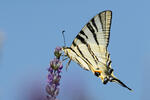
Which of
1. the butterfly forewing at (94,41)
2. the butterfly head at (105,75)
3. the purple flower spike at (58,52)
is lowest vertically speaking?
the butterfly head at (105,75)

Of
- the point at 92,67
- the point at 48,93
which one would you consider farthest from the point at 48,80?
the point at 92,67

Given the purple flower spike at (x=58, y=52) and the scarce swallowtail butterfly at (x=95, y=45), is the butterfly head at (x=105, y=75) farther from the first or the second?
the purple flower spike at (x=58, y=52)

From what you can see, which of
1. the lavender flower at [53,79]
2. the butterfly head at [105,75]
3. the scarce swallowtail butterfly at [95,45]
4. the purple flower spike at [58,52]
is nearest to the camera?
the lavender flower at [53,79]

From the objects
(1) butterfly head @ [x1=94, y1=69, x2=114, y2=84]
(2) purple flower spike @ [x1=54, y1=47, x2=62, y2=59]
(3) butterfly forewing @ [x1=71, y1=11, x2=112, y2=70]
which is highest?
(3) butterfly forewing @ [x1=71, y1=11, x2=112, y2=70]

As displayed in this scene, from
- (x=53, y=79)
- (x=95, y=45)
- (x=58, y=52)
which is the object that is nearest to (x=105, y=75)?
(x=95, y=45)

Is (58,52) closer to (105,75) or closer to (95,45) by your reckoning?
(105,75)

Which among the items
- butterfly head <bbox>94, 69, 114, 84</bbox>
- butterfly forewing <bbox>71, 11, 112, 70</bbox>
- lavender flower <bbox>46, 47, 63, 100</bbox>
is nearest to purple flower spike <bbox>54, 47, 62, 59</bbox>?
A: lavender flower <bbox>46, 47, 63, 100</bbox>

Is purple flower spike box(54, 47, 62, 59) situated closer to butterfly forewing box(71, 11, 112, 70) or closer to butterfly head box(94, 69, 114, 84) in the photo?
butterfly head box(94, 69, 114, 84)

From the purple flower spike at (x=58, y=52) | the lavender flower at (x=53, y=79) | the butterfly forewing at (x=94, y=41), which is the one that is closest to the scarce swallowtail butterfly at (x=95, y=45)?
the butterfly forewing at (x=94, y=41)

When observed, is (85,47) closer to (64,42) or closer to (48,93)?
(64,42)
